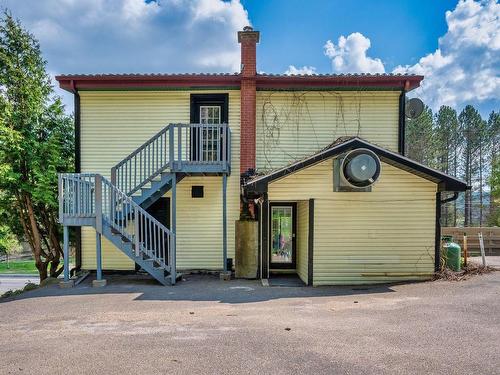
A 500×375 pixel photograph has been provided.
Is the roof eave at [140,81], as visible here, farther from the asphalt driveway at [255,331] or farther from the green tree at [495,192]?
the green tree at [495,192]

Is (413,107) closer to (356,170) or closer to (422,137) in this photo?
(356,170)

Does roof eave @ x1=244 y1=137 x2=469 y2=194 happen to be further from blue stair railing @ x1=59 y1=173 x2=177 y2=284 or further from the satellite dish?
the satellite dish

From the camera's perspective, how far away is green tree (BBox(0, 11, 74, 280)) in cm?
965

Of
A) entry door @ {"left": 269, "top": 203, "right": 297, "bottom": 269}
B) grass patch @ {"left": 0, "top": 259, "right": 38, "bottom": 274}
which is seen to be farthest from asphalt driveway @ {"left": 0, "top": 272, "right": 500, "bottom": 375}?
grass patch @ {"left": 0, "top": 259, "right": 38, "bottom": 274}

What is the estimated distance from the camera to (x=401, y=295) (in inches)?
262

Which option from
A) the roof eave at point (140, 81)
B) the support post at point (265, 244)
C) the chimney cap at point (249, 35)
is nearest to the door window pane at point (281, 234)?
the support post at point (265, 244)

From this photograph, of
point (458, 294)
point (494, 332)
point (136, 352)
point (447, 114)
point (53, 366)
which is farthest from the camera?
point (447, 114)

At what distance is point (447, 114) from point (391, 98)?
25.4 meters

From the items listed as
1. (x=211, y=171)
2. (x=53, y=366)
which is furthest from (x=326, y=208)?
(x=53, y=366)

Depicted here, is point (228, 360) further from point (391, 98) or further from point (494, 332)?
point (391, 98)

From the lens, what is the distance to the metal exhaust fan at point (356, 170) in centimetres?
736

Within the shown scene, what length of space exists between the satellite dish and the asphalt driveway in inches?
203

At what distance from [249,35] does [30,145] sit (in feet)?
25.2

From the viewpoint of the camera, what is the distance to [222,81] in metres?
9.52
